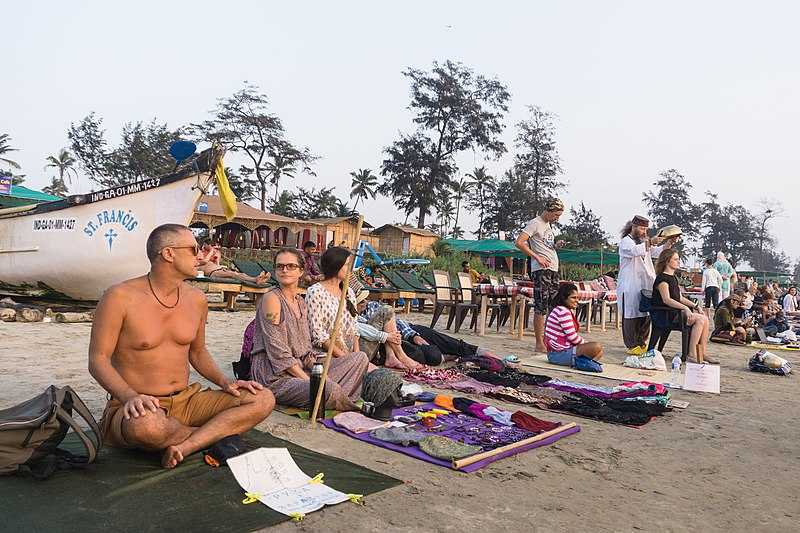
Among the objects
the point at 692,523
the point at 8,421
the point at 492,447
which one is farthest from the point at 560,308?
the point at 8,421

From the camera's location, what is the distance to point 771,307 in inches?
604

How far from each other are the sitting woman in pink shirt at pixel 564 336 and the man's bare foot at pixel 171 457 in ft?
16.3

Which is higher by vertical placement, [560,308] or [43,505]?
[560,308]

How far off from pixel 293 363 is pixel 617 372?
4.21 m

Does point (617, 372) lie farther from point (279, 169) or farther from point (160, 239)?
point (279, 169)

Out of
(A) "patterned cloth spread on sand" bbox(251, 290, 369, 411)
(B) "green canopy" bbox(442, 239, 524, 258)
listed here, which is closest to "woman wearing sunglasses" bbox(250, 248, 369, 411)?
(A) "patterned cloth spread on sand" bbox(251, 290, 369, 411)

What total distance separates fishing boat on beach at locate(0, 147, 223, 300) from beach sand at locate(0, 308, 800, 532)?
14.9 ft

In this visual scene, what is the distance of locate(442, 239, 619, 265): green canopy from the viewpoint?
29.8m

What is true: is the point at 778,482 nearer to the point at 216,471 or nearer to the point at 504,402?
the point at 504,402

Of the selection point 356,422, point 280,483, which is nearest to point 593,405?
point 356,422

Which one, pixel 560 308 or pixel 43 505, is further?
pixel 560 308

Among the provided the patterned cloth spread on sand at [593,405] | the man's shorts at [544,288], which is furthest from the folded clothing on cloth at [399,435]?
the man's shorts at [544,288]

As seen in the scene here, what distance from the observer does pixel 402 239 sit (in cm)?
3816

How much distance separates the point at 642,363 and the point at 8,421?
660 centimetres
